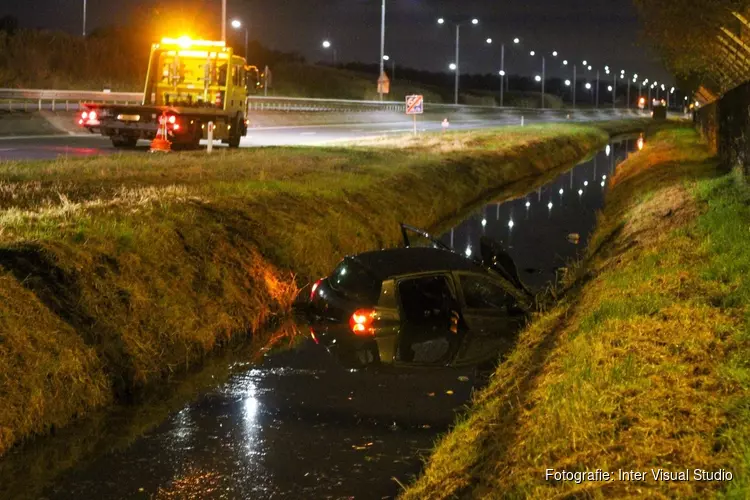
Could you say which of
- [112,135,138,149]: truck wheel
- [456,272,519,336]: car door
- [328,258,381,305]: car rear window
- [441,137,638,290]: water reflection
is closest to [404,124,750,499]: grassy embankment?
[456,272,519,336]: car door

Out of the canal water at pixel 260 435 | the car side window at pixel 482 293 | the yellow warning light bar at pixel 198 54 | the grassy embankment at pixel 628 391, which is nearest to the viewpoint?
the grassy embankment at pixel 628 391

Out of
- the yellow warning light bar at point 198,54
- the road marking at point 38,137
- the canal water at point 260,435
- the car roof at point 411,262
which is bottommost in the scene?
the canal water at point 260,435

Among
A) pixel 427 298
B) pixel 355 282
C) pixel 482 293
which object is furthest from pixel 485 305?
pixel 355 282

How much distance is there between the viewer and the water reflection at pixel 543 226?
19.2m

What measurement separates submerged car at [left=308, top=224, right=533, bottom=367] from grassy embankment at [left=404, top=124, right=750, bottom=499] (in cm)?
59

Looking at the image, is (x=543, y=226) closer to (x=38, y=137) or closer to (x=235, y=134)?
(x=235, y=134)

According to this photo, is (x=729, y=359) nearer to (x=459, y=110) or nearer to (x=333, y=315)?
(x=333, y=315)

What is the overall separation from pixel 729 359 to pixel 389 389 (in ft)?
13.0

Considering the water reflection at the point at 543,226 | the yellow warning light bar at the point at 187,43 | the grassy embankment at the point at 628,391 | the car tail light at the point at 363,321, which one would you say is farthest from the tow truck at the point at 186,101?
the grassy embankment at the point at 628,391

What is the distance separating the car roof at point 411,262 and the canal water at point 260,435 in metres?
1.23

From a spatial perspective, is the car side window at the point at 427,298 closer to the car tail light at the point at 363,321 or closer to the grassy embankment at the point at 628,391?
the car tail light at the point at 363,321

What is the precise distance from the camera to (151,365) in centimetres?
1047

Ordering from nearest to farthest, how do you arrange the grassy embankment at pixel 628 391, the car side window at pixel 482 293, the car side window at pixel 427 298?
the grassy embankment at pixel 628 391 → the car side window at pixel 427 298 → the car side window at pixel 482 293

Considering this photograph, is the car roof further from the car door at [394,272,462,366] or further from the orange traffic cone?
the orange traffic cone
